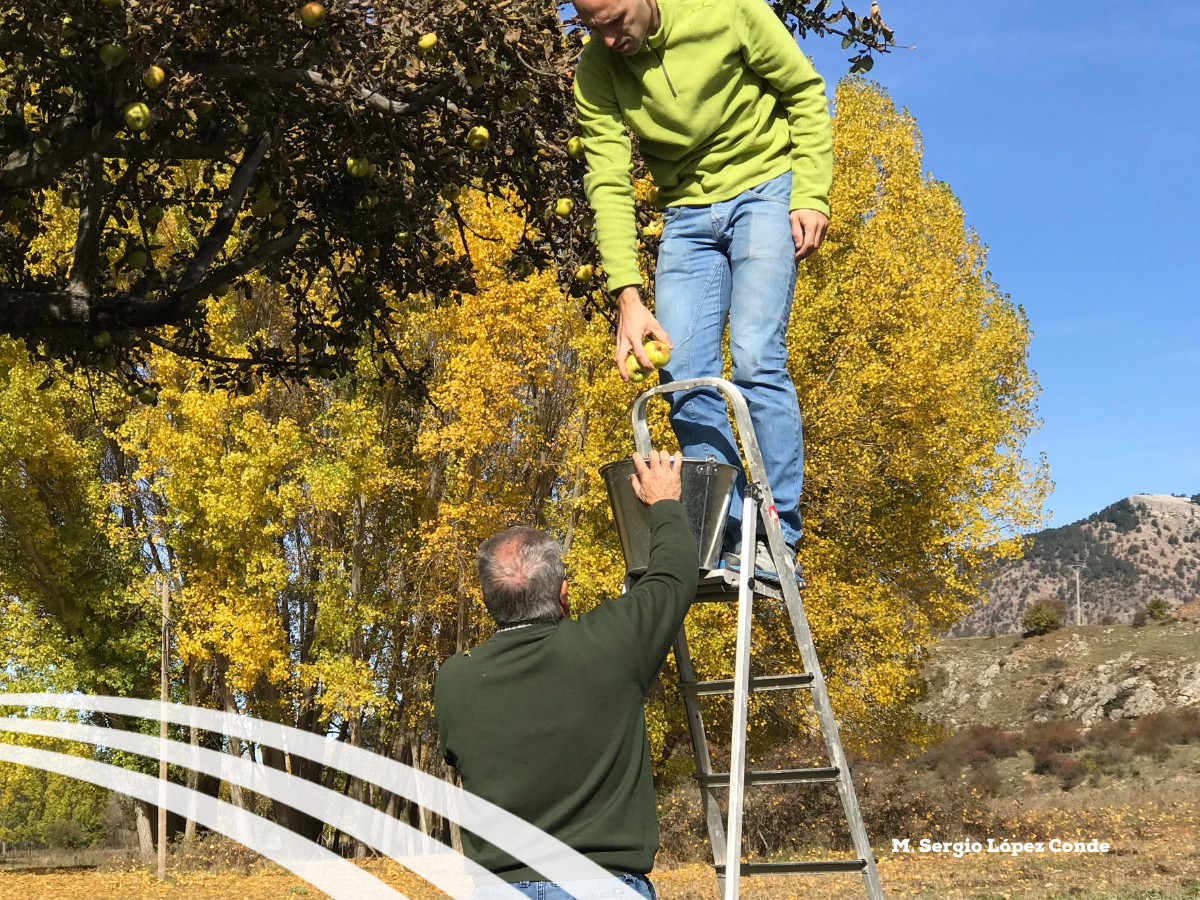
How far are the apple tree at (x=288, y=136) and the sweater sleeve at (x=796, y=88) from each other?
2031 mm

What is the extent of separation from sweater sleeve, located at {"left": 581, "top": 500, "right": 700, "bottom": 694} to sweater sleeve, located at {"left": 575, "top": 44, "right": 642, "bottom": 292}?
3.38 ft

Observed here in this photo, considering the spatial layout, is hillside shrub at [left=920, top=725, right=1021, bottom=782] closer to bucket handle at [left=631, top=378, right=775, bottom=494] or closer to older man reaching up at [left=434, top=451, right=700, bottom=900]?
bucket handle at [left=631, top=378, right=775, bottom=494]

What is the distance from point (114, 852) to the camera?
29.2 meters

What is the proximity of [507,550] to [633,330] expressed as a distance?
0.85m

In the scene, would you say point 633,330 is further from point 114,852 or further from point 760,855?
point 114,852

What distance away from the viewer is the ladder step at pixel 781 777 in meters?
2.98

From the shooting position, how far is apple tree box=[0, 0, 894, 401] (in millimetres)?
5062

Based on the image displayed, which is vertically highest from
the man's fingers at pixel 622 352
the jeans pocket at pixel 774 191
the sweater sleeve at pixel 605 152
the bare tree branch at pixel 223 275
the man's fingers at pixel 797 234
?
the bare tree branch at pixel 223 275

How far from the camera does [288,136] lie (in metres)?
7.00

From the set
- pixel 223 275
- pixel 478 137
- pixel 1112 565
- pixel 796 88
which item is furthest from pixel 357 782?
pixel 1112 565

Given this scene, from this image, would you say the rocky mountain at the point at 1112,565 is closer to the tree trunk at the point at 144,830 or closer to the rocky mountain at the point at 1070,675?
the rocky mountain at the point at 1070,675

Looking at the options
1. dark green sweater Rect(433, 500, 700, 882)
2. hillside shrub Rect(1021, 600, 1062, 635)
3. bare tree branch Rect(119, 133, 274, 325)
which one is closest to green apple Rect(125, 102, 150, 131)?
bare tree branch Rect(119, 133, 274, 325)

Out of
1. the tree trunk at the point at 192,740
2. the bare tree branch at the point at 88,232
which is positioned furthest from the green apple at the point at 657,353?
the tree trunk at the point at 192,740

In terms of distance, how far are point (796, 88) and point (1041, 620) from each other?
2249 inches
